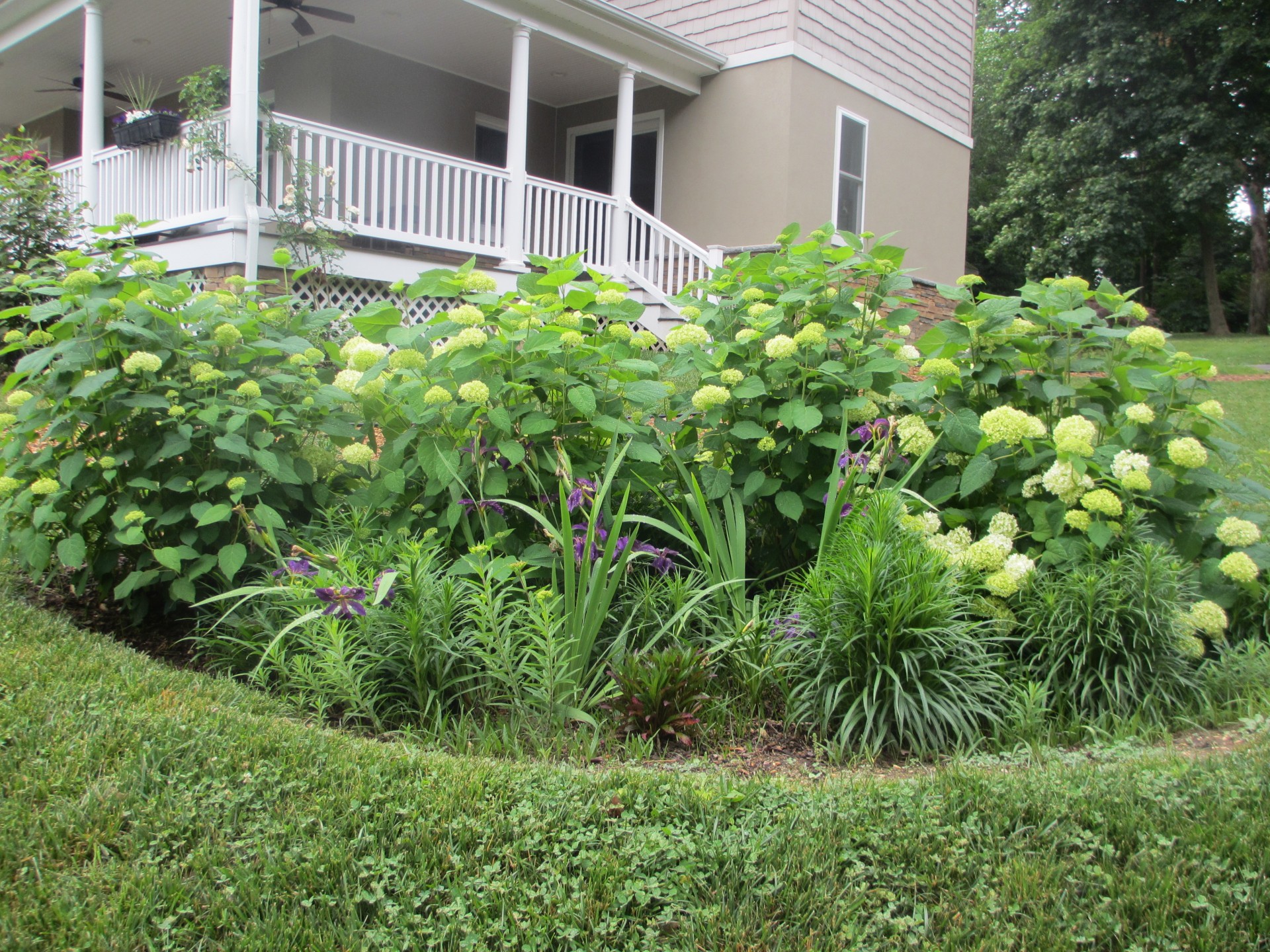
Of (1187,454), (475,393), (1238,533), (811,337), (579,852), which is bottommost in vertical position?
(579,852)

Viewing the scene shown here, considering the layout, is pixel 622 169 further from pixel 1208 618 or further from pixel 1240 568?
pixel 1208 618

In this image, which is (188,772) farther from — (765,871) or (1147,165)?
(1147,165)

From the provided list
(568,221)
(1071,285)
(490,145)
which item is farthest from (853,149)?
(1071,285)

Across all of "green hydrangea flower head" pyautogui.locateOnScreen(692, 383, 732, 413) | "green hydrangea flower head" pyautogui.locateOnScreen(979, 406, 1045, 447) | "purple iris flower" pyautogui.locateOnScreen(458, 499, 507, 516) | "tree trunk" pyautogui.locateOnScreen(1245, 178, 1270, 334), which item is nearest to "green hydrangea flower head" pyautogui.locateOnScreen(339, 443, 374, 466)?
"purple iris flower" pyautogui.locateOnScreen(458, 499, 507, 516)

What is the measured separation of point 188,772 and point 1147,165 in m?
24.5

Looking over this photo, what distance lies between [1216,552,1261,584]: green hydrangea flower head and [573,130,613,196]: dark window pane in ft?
32.7

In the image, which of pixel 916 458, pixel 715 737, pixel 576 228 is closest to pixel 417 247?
pixel 576 228

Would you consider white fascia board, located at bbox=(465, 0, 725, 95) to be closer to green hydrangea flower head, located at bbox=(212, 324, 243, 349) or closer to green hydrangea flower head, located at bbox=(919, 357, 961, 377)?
green hydrangea flower head, located at bbox=(212, 324, 243, 349)

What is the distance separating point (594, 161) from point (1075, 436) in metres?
10.3

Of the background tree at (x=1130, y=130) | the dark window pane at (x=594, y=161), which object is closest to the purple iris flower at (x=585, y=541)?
the dark window pane at (x=594, y=161)

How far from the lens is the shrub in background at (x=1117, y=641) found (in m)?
2.74

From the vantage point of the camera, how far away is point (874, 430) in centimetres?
326

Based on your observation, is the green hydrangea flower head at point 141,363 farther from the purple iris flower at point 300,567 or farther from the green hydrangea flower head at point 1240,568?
the green hydrangea flower head at point 1240,568

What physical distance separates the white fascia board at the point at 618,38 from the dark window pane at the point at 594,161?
1435 mm
